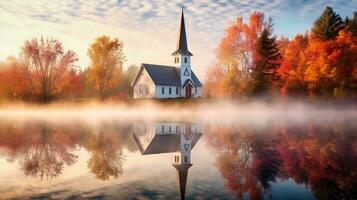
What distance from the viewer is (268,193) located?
8602mm

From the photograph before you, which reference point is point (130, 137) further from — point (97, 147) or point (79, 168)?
point (79, 168)

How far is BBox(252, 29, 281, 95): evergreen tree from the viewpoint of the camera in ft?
171

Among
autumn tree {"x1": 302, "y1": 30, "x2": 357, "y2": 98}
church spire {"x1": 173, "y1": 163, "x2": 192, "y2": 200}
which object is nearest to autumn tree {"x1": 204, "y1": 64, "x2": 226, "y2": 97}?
autumn tree {"x1": 302, "y1": 30, "x2": 357, "y2": 98}

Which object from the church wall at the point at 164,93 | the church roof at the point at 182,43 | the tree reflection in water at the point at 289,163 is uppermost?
the church roof at the point at 182,43

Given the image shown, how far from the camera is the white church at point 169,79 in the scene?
68.3 meters

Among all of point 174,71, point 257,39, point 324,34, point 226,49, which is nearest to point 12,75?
point 174,71

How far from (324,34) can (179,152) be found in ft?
155

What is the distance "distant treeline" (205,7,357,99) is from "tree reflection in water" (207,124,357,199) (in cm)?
3332

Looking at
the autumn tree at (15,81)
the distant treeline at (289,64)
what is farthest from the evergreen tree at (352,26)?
the autumn tree at (15,81)

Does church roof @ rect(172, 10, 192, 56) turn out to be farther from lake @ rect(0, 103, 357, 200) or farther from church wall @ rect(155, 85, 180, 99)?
lake @ rect(0, 103, 357, 200)

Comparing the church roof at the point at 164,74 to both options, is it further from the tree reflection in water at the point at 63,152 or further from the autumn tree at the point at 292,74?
the tree reflection in water at the point at 63,152

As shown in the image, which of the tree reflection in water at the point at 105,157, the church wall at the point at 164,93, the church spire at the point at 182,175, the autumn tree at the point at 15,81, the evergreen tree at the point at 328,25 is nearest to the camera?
the church spire at the point at 182,175

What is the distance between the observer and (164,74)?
71.3 m

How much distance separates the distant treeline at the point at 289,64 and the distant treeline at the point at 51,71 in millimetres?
22655
